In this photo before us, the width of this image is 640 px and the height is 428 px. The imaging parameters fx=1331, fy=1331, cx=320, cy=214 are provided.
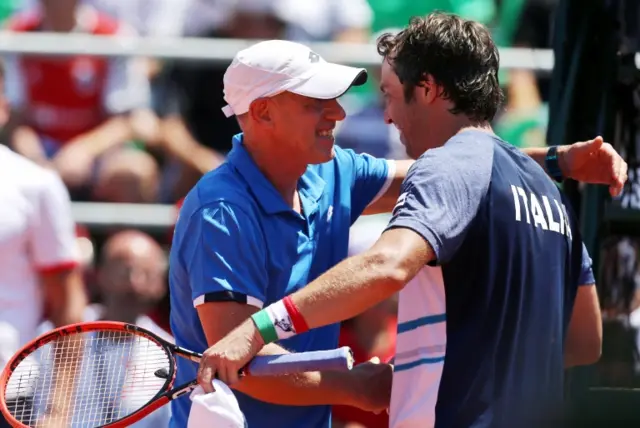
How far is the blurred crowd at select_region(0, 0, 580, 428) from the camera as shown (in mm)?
5996

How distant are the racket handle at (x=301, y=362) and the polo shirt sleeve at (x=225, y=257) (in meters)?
0.32

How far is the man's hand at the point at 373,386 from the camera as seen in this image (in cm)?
329

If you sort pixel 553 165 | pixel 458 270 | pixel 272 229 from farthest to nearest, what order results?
1. pixel 553 165
2. pixel 272 229
3. pixel 458 270

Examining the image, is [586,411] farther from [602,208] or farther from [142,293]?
[142,293]

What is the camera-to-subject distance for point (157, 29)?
21.1 feet

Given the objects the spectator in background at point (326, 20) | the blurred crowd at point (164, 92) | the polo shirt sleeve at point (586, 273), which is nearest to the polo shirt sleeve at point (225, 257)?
the polo shirt sleeve at point (586, 273)

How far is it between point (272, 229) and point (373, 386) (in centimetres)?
48

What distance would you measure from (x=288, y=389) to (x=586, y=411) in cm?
98

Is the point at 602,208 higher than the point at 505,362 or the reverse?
higher

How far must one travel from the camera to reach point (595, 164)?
11.7 feet

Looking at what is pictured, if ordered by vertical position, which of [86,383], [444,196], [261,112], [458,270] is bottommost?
[86,383]

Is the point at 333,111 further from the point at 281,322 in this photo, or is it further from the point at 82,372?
the point at 82,372

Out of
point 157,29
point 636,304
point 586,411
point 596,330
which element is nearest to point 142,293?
point 157,29

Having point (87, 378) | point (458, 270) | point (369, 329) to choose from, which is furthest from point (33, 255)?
point (458, 270)
